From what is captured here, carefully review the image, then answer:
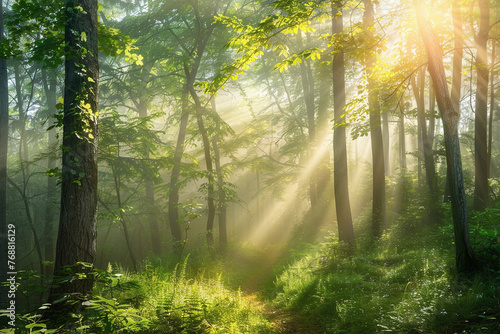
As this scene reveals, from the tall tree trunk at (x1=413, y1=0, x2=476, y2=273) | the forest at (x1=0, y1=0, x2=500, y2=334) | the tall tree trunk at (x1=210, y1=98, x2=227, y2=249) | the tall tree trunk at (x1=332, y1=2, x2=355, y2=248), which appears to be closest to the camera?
the forest at (x1=0, y1=0, x2=500, y2=334)

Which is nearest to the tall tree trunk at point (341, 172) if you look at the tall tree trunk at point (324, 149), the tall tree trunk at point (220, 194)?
the tall tree trunk at point (220, 194)

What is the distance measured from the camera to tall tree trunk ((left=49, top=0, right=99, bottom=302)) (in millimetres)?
4418

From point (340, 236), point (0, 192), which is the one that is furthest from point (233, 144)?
point (0, 192)

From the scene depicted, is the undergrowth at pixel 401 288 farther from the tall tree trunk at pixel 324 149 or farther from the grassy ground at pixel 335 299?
the tall tree trunk at pixel 324 149

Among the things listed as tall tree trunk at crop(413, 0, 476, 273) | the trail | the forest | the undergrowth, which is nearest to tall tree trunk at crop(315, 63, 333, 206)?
the forest

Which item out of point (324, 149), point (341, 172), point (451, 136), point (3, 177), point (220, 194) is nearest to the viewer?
point (451, 136)

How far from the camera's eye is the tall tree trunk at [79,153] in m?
4.42

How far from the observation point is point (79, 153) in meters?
4.63

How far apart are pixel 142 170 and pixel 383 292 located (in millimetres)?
9670

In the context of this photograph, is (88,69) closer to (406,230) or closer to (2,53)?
(2,53)

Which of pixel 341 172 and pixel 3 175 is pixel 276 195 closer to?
pixel 341 172

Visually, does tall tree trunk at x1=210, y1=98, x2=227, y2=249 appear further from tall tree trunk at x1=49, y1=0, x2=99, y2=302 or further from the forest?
tall tree trunk at x1=49, y1=0, x2=99, y2=302

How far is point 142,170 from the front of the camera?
11.9m

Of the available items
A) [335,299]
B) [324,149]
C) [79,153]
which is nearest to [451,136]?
[335,299]
